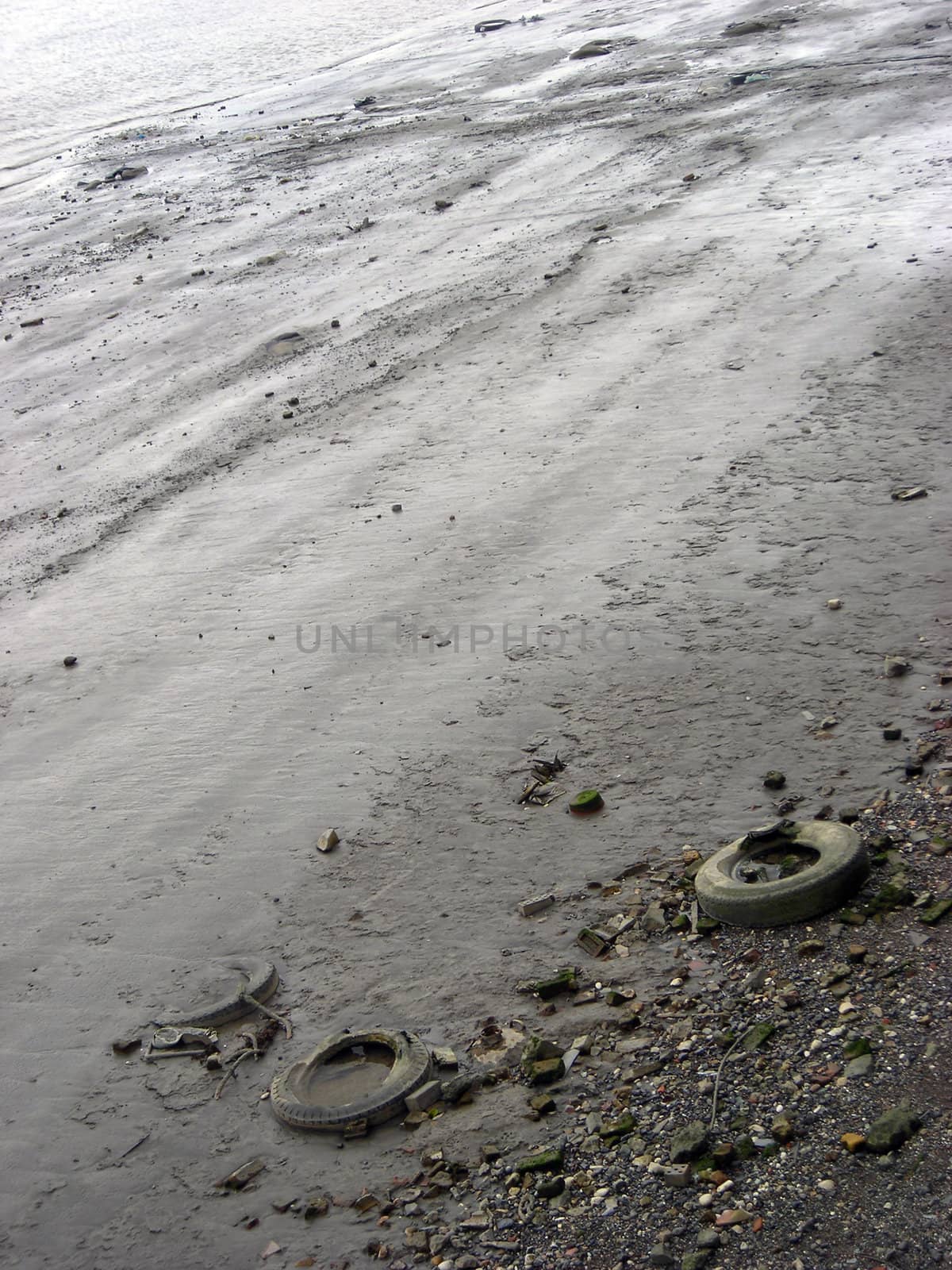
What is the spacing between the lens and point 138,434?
10516mm

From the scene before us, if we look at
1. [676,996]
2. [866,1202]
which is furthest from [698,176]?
[866,1202]

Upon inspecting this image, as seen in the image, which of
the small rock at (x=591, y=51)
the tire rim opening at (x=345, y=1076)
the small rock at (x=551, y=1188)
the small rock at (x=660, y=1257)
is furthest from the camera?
the small rock at (x=591, y=51)

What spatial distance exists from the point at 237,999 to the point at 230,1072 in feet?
1.04

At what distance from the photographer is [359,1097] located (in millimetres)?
4312

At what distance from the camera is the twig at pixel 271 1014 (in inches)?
186

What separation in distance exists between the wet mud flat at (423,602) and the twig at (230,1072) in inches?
1.1

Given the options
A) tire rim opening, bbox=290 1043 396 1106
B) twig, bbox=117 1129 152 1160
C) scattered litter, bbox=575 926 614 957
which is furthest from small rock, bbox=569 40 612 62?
twig, bbox=117 1129 152 1160

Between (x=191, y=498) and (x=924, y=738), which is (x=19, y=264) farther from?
(x=924, y=738)

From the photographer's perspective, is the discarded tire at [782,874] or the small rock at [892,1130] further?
the discarded tire at [782,874]

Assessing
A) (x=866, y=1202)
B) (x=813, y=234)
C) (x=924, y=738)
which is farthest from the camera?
(x=813, y=234)

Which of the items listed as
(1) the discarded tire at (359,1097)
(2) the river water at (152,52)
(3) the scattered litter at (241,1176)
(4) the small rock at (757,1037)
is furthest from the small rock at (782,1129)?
(2) the river water at (152,52)

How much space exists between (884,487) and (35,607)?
5.69m

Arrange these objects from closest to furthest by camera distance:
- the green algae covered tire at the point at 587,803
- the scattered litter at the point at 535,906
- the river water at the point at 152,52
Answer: the scattered litter at the point at 535,906 < the green algae covered tire at the point at 587,803 < the river water at the point at 152,52

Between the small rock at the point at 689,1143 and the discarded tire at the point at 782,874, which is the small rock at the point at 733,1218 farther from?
the discarded tire at the point at 782,874
